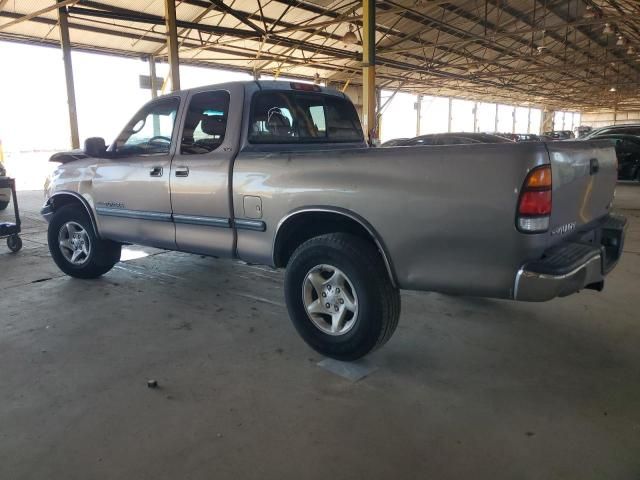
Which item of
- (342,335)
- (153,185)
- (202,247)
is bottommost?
(342,335)

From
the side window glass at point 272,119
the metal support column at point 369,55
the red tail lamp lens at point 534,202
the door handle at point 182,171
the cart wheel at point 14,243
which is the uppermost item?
the metal support column at point 369,55

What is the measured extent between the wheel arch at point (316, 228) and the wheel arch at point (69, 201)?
7.35 ft

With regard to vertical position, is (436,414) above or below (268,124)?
below

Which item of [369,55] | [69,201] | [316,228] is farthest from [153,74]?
[316,228]

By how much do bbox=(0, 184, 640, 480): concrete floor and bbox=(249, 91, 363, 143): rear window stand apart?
1.43 meters

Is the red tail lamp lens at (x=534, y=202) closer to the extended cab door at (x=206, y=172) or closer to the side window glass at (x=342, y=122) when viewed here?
the extended cab door at (x=206, y=172)

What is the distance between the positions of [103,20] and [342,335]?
45.6 feet

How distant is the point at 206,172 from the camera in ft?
11.5

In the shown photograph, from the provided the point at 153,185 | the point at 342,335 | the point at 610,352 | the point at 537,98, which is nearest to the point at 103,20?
the point at 153,185

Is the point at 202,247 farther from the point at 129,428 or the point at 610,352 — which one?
the point at 610,352

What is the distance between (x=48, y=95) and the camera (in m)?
16.2

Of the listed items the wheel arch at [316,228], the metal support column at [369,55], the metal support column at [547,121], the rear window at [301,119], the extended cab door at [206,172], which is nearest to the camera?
the wheel arch at [316,228]

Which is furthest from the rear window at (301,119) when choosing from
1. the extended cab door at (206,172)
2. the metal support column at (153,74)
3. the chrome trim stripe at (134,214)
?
the metal support column at (153,74)

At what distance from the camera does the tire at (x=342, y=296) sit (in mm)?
2760
